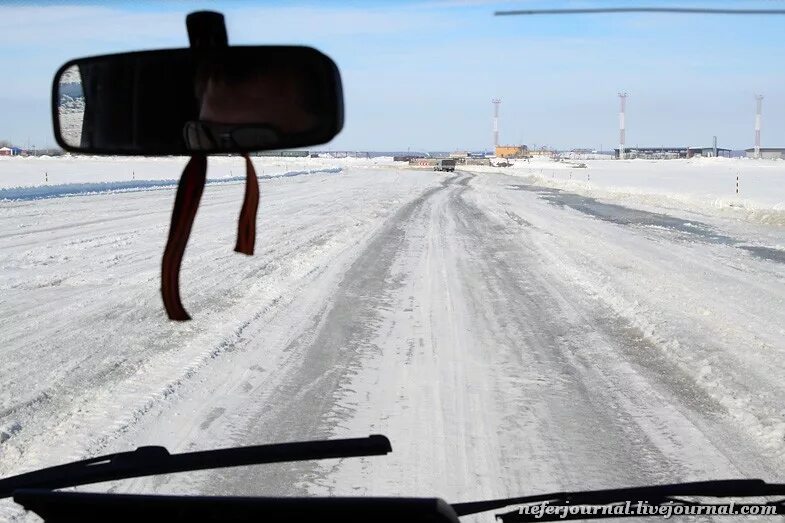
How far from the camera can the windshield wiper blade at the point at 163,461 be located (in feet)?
10.2

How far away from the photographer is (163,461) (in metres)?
3.56

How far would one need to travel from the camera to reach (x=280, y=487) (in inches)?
155

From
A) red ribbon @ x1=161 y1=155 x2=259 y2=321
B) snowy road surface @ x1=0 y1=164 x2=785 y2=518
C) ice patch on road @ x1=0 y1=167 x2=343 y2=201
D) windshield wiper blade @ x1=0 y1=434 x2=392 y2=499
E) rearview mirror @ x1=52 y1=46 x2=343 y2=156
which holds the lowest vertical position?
snowy road surface @ x1=0 y1=164 x2=785 y2=518

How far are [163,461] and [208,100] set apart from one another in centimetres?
218

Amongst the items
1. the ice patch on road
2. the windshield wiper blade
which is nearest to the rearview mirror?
the windshield wiper blade

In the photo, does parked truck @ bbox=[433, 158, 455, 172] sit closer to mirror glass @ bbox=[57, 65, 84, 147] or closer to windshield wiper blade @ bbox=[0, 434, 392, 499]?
windshield wiper blade @ bbox=[0, 434, 392, 499]

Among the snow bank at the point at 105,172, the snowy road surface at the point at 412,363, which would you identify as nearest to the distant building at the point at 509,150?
the snowy road surface at the point at 412,363

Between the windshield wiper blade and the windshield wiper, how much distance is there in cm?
57

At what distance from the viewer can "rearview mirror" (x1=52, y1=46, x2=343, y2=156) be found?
1.83 m

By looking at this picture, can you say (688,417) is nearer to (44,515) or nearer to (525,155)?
(44,515)

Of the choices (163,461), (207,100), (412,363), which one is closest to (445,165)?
(412,363)

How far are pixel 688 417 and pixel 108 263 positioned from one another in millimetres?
9315

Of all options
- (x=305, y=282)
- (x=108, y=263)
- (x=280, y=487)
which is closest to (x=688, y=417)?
(x=280, y=487)

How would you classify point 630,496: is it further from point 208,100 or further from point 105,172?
point 105,172
